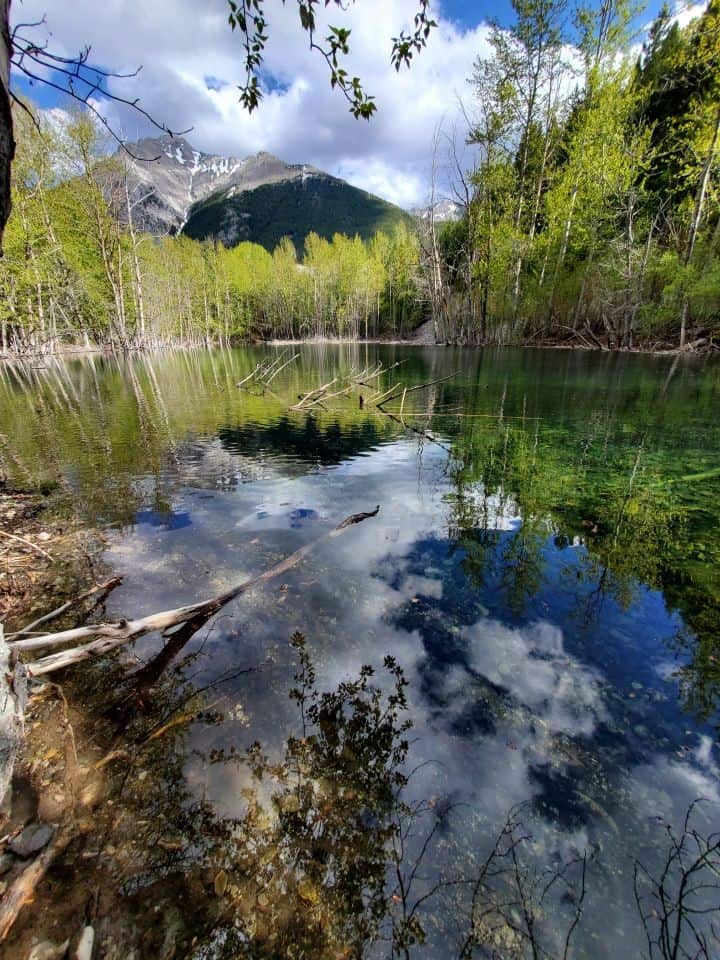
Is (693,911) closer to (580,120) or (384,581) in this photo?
(384,581)

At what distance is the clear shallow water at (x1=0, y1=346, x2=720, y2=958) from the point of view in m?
1.89

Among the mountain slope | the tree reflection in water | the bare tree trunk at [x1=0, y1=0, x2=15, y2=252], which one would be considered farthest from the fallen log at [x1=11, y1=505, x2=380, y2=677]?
the mountain slope

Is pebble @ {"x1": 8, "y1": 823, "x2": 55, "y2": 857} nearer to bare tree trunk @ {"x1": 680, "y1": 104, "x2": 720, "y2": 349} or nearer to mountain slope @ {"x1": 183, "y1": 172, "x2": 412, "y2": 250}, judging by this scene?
bare tree trunk @ {"x1": 680, "y1": 104, "x2": 720, "y2": 349}

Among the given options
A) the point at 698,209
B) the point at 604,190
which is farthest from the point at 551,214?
the point at 698,209

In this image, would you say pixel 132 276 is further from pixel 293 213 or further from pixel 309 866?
pixel 293 213

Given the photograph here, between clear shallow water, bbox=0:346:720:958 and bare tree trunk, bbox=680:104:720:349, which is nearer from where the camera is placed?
clear shallow water, bbox=0:346:720:958

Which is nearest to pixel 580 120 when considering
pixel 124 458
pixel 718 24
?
pixel 718 24

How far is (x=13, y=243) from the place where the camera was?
962 inches

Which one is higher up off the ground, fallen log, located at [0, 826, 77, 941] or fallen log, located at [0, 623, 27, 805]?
fallen log, located at [0, 623, 27, 805]

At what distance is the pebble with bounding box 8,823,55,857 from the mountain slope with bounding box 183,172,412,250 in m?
183

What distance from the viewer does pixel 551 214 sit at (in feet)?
96.5

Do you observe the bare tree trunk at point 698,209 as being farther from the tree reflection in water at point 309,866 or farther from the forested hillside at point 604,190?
the tree reflection in water at point 309,866

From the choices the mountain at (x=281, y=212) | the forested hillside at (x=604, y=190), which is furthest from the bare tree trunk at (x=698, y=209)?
the mountain at (x=281, y=212)

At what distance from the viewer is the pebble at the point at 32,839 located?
1899 mm
